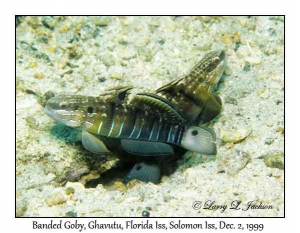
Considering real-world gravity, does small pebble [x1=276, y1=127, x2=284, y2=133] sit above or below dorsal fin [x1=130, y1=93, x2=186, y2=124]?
below

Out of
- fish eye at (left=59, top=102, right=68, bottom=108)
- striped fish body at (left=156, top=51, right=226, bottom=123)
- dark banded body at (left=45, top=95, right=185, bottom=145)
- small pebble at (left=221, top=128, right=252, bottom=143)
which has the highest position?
striped fish body at (left=156, top=51, right=226, bottom=123)

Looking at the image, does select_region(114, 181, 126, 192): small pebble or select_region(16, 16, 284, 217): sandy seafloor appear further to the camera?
select_region(114, 181, 126, 192): small pebble

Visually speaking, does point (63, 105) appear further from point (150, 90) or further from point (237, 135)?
point (237, 135)

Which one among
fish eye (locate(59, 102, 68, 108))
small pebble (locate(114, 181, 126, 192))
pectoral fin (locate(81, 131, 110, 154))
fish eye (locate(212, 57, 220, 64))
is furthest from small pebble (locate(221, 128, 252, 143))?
fish eye (locate(59, 102, 68, 108))

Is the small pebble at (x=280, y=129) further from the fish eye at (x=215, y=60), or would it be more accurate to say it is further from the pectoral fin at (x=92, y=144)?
the pectoral fin at (x=92, y=144)

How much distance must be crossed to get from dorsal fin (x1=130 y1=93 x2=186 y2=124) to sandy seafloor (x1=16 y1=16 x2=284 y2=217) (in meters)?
0.61

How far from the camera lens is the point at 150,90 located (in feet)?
14.3

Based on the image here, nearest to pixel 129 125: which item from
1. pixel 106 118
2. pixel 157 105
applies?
pixel 106 118

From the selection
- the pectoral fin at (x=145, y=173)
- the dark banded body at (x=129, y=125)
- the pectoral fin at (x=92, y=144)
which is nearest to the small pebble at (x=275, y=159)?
the dark banded body at (x=129, y=125)

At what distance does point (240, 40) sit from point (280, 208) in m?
2.71

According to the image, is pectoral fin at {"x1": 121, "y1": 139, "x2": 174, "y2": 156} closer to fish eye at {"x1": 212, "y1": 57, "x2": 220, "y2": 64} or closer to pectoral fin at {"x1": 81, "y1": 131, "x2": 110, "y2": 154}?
pectoral fin at {"x1": 81, "y1": 131, "x2": 110, "y2": 154}

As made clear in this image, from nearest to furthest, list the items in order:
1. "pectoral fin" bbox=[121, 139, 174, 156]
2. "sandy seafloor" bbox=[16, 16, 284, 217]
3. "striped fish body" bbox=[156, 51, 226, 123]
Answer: "sandy seafloor" bbox=[16, 16, 284, 217] → "pectoral fin" bbox=[121, 139, 174, 156] → "striped fish body" bbox=[156, 51, 226, 123]

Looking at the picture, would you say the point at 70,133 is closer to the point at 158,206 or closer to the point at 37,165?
the point at 37,165

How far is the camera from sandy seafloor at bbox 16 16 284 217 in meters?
3.15
